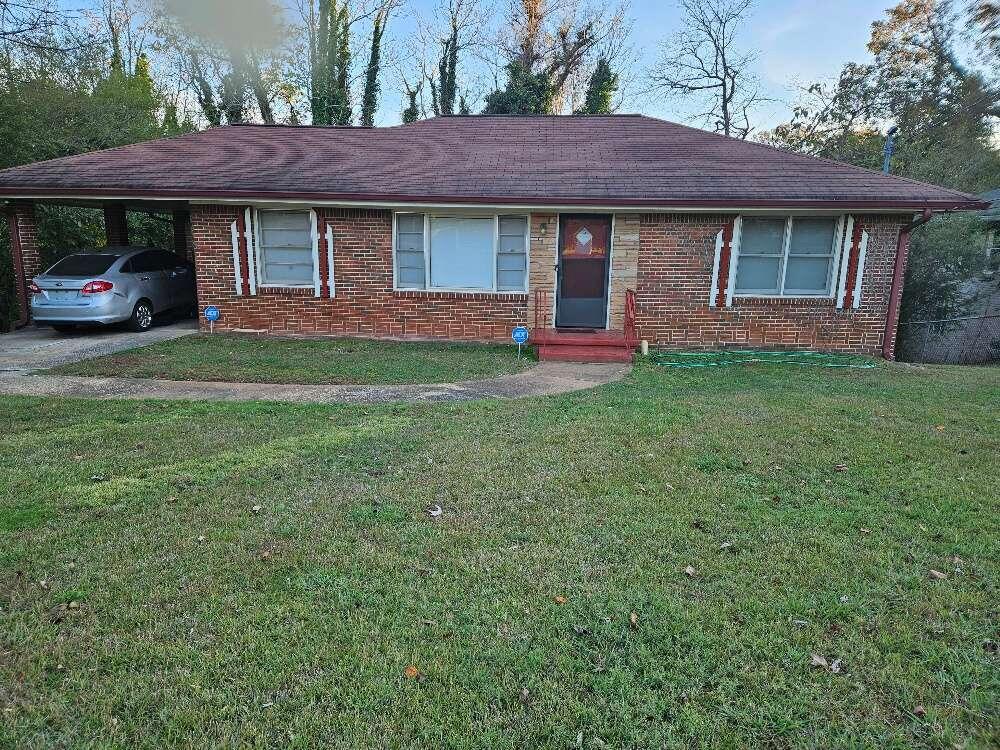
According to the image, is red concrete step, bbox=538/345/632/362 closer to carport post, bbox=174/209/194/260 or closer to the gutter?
the gutter

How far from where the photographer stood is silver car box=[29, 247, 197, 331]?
32.6 feet

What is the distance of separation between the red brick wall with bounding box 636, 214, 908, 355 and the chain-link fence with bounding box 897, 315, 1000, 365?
12.7 ft

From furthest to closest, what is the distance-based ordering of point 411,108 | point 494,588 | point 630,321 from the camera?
1. point 411,108
2. point 630,321
3. point 494,588

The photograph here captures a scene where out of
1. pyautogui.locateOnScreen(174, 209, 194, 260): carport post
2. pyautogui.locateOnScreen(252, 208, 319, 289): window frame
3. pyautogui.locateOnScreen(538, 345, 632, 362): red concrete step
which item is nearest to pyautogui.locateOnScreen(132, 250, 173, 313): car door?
pyautogui.locateOnScreen(252, 208, 319, 289): window frame

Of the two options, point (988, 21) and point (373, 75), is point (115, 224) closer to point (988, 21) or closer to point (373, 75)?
point (373, 75)

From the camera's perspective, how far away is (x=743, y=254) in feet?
33.4

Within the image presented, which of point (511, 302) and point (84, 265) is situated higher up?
point (84, 265)

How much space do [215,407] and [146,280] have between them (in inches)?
263

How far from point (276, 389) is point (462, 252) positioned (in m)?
4.67

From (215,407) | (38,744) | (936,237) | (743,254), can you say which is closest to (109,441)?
(215,407)

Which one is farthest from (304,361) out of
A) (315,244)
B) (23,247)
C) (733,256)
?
(733,256)

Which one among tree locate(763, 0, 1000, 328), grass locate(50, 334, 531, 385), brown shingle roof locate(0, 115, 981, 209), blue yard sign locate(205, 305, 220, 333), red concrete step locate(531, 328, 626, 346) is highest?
tree locate(763, 0, 1000, 328)

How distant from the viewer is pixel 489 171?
1089cm

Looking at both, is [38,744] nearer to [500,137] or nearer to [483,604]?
[483,604]
